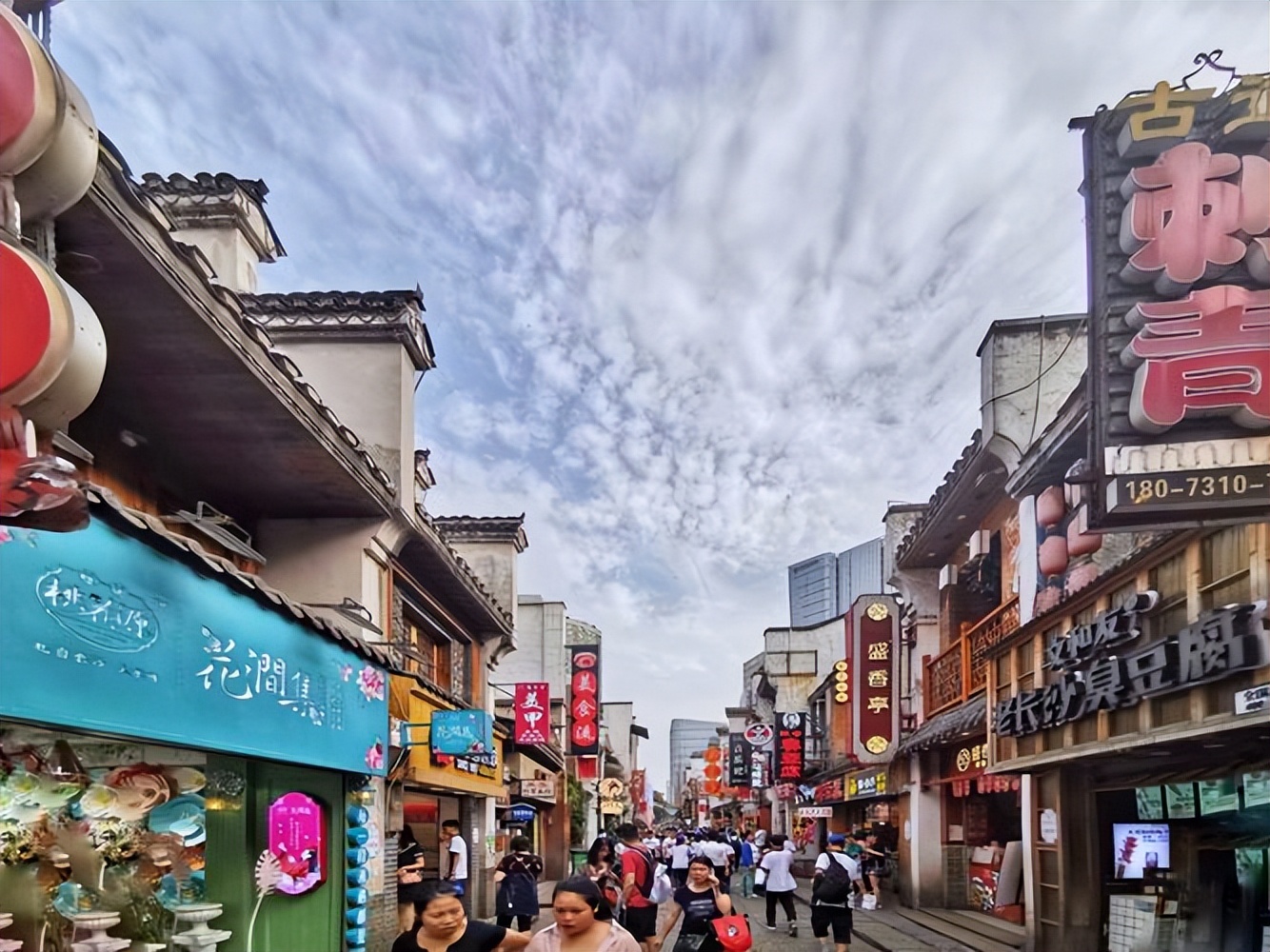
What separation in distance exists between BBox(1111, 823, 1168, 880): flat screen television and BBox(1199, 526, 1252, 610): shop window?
398 centimetres

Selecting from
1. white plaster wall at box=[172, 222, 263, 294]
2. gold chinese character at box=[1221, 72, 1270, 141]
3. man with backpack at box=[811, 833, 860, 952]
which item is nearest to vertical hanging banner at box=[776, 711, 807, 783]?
man with backpack at box=[811, 833, 860, 952]

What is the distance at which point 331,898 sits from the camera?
1093 centimetres

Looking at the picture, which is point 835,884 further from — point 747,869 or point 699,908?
point 747,869

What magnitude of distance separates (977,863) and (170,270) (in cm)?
1768

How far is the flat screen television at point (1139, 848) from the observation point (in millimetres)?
10906

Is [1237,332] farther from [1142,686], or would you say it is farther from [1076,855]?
[1076,855]

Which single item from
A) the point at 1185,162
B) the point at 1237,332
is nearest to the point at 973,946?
the point at 1237,332

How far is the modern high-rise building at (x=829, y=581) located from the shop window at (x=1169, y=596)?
119m

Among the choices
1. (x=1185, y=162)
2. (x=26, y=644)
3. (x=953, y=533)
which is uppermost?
(x=1185, y=162)

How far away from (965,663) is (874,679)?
4.04 meters

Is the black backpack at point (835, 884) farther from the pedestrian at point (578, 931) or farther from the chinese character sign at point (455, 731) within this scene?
the pedestrian at point (578, 931)

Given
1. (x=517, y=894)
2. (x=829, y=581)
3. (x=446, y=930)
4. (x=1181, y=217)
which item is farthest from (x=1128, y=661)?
(x=829, y=581)

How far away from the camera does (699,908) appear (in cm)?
770

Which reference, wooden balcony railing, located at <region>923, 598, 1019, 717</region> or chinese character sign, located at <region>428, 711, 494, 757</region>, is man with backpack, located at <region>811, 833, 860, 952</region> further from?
chinese character sign, located at <region>428, 711, 494, 757</region>
